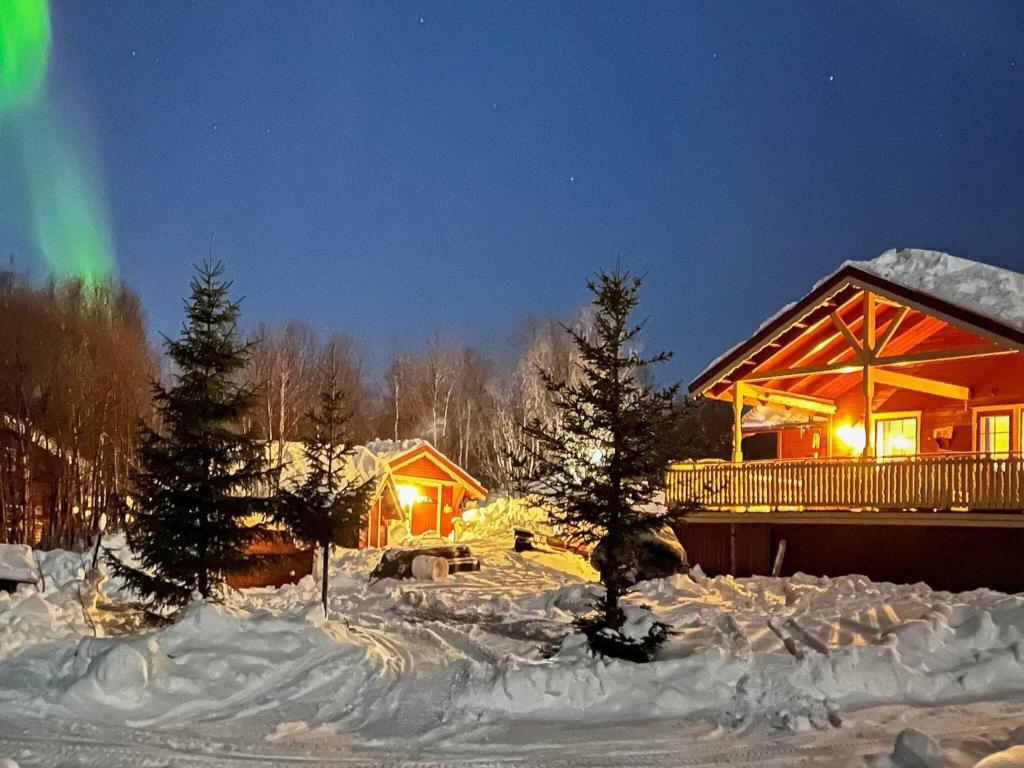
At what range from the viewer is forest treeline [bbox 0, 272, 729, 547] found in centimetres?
2703

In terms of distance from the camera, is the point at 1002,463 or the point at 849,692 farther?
the point at 1002,463

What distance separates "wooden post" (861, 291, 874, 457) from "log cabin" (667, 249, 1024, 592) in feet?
0.12

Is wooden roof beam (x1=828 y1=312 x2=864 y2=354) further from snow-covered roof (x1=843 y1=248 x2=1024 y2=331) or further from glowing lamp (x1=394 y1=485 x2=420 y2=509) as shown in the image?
glowing lamp (x1=394 y1=485 x2=420 y2=509)

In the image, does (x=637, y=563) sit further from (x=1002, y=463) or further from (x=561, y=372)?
(x=561, y=372)

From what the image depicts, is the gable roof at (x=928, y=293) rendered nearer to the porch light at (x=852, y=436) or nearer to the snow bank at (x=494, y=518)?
the porch light at (x=852, y=436)

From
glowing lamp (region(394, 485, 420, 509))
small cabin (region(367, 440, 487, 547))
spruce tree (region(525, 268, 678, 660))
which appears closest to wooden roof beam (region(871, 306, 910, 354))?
spruce tree (region(525, 268, 678, 660))

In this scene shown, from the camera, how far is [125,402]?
32.3m

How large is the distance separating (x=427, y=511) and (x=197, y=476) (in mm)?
30212

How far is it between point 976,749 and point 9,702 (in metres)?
8.66

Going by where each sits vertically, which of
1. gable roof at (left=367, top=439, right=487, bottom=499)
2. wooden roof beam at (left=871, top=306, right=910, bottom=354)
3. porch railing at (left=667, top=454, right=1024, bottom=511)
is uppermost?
wooden roof beam at (left=871, top=306, right=910, bottom=354)

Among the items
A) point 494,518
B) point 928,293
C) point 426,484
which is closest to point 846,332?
point 928,293

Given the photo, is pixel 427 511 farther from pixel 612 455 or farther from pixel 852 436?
pixel 612 455

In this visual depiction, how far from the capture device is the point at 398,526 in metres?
36.5

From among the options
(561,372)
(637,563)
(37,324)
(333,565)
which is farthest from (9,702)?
(561,372)
